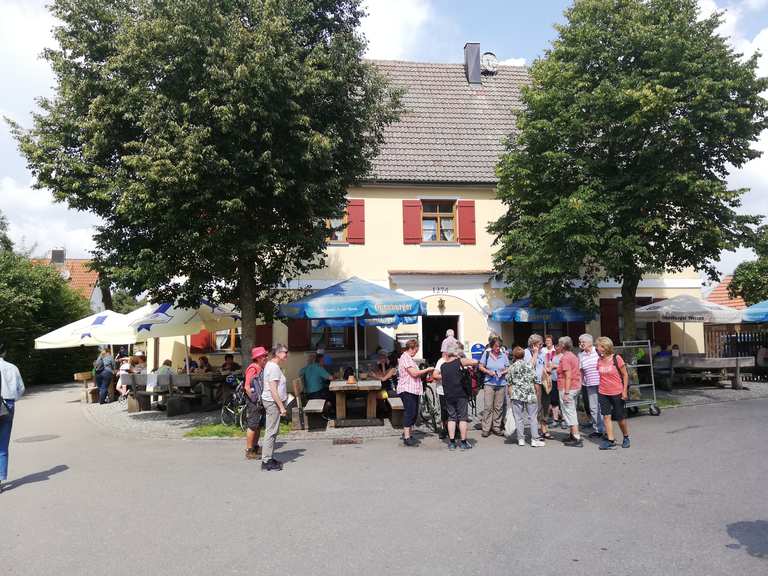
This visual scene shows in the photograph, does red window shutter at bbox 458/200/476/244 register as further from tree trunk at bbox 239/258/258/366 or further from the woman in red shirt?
the woman in red shirt

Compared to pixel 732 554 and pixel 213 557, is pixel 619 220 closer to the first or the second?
pixel 732 554

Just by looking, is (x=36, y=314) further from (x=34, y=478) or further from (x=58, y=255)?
(x=58, y=255)

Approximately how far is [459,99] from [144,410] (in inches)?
615

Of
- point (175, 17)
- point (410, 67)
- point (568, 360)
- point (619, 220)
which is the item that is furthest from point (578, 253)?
point (410, 67)

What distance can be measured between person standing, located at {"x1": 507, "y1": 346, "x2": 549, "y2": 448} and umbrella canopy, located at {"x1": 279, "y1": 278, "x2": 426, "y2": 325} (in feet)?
9.94

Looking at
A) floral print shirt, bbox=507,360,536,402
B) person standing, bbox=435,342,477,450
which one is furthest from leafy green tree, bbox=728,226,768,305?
person standing, bbox=435,342,477,450

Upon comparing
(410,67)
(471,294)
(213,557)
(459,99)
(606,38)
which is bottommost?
(213,557)

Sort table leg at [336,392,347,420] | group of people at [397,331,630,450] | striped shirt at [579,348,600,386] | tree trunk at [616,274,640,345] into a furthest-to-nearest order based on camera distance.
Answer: tree trunk at [616,274,640,345] → table leg at [336,392,347,420] → striped shirt at [579,348,600,386] → group of people at [397,331,630,450]

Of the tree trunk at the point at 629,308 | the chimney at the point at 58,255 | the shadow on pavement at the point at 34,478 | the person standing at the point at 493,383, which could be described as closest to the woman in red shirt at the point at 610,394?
the person standing at the point at 493,383

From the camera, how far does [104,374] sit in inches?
752

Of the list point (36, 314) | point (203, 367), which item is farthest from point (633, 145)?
point (36, 314)

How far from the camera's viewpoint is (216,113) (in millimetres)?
9820

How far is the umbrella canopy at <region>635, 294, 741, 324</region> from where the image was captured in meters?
17.3

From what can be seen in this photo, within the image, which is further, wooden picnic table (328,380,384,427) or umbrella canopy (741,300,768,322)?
umbrella canopy (741,300,768,322)
